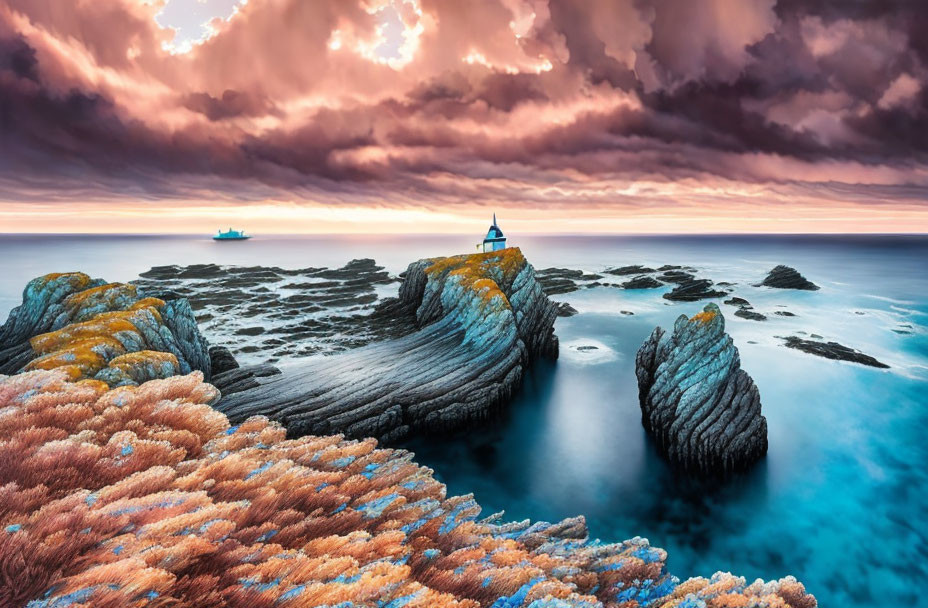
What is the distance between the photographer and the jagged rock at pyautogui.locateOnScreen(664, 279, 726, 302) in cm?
6406

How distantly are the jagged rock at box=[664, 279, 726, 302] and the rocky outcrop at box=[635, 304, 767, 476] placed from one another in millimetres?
46546

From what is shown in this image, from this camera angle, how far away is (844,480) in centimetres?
2019

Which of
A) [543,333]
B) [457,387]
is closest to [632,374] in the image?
[543,333]

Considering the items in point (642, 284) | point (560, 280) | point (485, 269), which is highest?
point (485, 269)

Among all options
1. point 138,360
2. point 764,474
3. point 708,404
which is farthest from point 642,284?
point 138,360

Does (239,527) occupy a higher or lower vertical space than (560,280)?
higher

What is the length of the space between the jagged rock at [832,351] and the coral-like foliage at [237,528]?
38539 millimetres

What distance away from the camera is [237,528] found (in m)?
6.08

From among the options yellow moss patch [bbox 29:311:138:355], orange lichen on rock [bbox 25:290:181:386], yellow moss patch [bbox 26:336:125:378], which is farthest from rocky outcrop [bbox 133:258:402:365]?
yellow moss patch [bbox 26:336:125:378]

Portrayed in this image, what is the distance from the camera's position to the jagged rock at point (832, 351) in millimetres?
35544

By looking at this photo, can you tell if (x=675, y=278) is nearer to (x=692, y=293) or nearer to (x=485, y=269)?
(x=692, y=293)

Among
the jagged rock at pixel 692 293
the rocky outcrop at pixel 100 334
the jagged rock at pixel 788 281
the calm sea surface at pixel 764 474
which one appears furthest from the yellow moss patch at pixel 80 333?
the jagged rock at pixel 788 281

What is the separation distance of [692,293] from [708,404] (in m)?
52.8

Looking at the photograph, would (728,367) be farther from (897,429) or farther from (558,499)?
(897,429)
